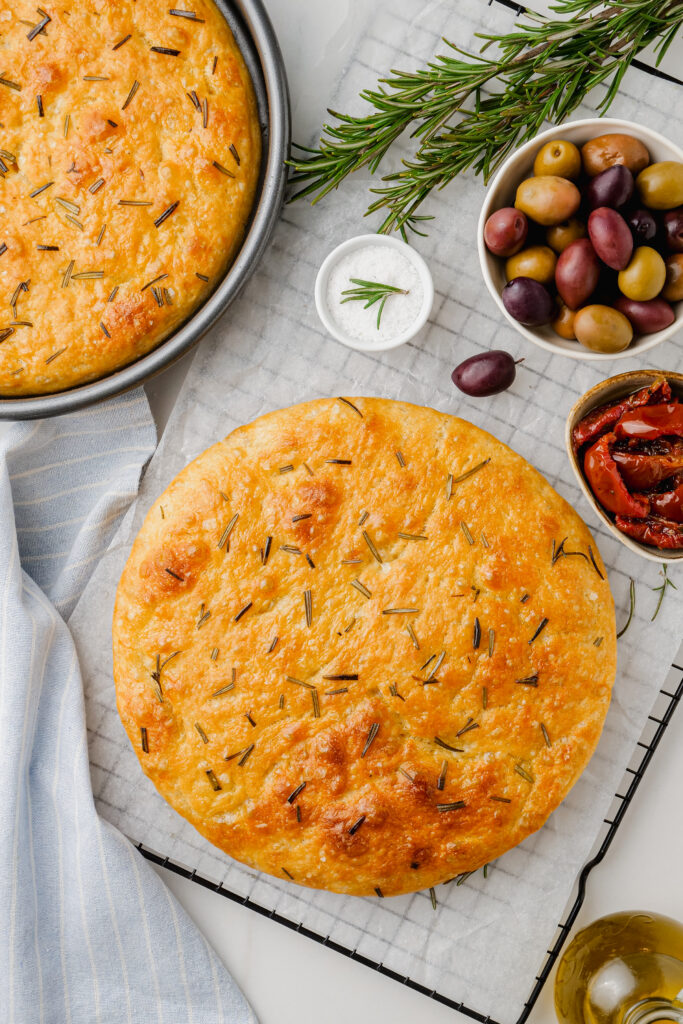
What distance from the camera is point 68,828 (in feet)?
9.75

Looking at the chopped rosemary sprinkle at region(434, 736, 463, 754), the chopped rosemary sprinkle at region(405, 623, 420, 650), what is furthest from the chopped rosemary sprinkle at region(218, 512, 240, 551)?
the chopped rosemary sprinkle at region(434, 736, 463, 754)

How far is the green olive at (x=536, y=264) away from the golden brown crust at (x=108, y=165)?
3.09 feet

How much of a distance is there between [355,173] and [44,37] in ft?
3.55

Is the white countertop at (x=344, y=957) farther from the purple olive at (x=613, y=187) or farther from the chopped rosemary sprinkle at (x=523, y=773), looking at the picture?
the purple olive at (x=613, y=187)

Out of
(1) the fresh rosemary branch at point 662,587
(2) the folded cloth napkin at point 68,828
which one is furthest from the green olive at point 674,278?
(2) the folded cloth napkin at point 68,828

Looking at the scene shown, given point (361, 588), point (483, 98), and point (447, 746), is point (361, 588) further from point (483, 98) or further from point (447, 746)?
point (483, 98)

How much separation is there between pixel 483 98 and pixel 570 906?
2931mm

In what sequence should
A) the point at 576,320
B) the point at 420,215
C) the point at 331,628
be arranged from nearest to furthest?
the point at 576,320 → the point at 331,628 → the point at 420,215

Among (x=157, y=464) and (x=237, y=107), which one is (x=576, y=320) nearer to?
(x=237, y=107)

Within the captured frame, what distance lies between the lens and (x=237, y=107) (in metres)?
2.62

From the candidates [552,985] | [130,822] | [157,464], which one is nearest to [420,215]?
[157,464]

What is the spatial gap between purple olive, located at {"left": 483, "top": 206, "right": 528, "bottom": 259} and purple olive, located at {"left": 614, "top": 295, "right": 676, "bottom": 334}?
372 mm

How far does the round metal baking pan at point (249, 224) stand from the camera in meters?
2.64

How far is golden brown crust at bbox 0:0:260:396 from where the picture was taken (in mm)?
2580
